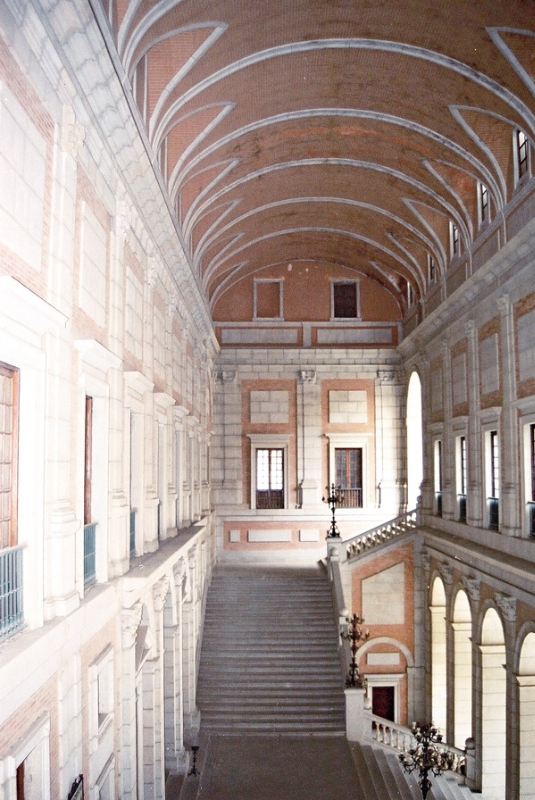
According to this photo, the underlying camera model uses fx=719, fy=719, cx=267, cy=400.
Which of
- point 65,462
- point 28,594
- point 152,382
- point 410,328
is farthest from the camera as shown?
point 410,328

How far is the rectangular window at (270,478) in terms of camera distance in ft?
89.5

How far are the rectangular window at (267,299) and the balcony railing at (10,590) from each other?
877 inches

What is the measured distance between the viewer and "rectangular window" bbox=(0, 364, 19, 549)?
6.39 meters

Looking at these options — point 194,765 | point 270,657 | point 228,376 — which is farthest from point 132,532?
point 228,376

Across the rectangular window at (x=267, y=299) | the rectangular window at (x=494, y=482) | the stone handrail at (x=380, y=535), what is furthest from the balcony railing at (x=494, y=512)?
the rectangular window at (x=267, y=299)

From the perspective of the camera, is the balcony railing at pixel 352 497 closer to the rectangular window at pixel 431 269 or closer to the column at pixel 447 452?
the column at pixel 447 452

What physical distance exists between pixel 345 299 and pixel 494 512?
13.5 meters

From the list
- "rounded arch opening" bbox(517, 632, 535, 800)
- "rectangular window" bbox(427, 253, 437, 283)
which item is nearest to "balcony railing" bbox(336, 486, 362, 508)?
"rectangular window" bbox(427, 253, 437, 283)

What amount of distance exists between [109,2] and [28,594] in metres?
7.25

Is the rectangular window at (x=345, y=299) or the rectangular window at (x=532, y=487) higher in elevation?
the rectangular window at (x=345, y=299)

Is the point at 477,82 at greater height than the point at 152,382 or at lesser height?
greater

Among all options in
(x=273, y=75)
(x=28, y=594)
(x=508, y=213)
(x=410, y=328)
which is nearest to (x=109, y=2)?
(x=273, y=75)

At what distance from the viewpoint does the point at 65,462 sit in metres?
7.57

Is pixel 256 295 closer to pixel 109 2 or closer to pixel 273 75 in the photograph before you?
pixel 273 75
